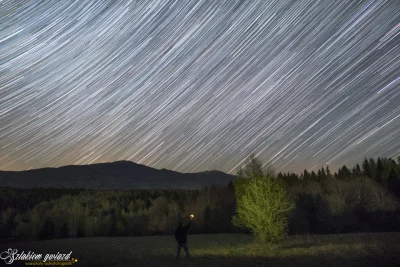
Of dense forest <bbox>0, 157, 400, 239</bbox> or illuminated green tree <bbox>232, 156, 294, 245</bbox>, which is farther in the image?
dense forest <bbox>0, 157, 400, 239</bbox>

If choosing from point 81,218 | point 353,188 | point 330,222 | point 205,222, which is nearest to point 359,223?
point 330,222

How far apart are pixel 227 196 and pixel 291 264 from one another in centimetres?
5172

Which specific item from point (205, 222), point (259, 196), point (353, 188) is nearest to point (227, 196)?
point (205, 222)

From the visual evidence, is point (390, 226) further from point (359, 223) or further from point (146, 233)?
point (146, 233)

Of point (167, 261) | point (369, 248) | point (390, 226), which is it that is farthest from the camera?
point (390, 226)

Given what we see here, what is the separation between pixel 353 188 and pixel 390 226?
11.4 metres

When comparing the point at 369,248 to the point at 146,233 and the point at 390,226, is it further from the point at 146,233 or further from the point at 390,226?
the point at 146,233

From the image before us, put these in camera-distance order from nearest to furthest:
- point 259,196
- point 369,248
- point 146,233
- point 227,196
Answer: point 369,248, point 259,196, point 146,233, point 227,196

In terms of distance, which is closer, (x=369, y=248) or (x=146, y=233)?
(x=369, y=248)

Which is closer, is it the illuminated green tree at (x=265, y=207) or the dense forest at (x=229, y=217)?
the illuminated green tree at (x=265, y=207)

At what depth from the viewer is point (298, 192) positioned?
6172cm

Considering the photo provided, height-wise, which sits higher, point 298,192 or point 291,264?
point 298,192

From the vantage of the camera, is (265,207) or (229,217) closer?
(265,207)

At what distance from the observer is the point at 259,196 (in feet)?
82.4
